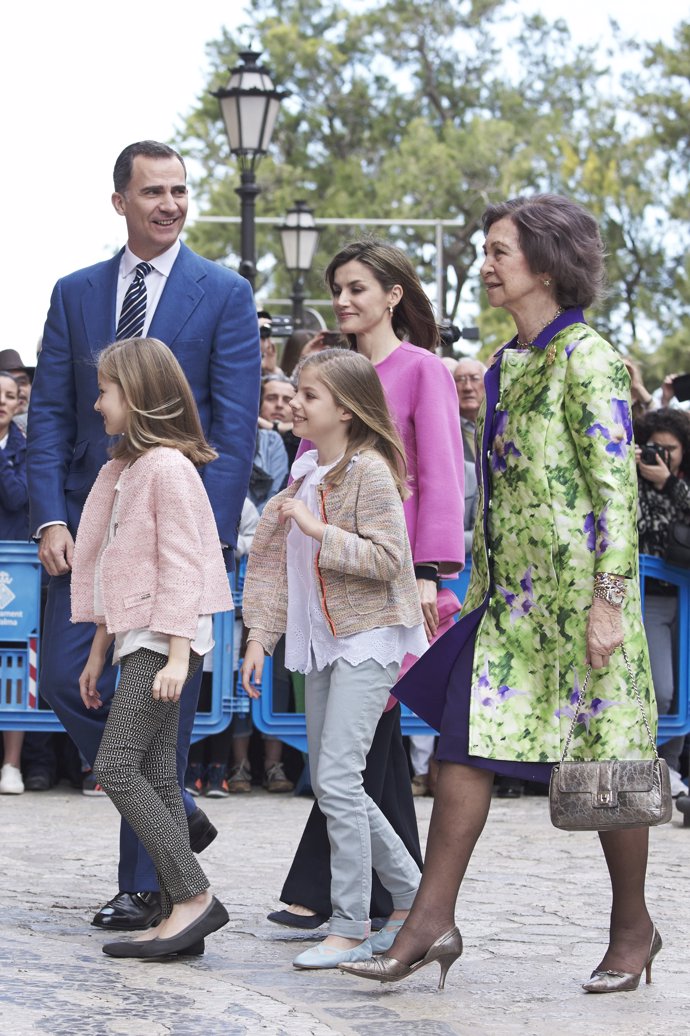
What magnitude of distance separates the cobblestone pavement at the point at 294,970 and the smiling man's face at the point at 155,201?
2.10 metres

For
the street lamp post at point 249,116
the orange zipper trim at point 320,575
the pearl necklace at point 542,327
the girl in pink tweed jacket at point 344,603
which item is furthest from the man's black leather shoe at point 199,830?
the street lamp post at point 249,116

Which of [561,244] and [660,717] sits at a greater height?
[561,244]

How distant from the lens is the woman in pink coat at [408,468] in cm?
535

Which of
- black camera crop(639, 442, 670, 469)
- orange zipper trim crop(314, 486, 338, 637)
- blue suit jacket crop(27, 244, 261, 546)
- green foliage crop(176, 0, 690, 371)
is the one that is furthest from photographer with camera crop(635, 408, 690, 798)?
green foliage crop(176, 0, 690, 371)

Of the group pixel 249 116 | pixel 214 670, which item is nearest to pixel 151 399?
pixel 214 670

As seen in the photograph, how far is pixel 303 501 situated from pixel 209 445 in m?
0.41

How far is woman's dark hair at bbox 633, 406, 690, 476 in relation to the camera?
9.67 meters

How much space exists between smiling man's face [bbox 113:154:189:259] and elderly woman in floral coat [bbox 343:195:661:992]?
1.32 metres

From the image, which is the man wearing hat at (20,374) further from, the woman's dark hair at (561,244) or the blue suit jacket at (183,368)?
the woman's dark hair at (561,244)

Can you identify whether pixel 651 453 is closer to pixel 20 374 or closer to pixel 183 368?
pixel 20 374

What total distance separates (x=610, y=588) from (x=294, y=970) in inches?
53.0

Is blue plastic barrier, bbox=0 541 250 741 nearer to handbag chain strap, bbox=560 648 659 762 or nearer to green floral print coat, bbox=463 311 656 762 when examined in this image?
green floral print coat, bbox=463 311 656 762

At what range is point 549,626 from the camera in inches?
181

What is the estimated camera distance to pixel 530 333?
15.7 feet
